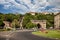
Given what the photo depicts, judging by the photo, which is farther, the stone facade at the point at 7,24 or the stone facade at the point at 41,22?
the stone facade at the point at 41,22

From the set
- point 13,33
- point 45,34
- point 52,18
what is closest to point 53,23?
point 52,18

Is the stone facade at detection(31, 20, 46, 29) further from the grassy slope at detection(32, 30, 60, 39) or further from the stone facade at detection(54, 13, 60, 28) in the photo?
the stone facade at detection(54, 13, 60, 28)

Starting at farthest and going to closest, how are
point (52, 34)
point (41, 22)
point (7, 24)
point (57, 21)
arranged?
point (52, 34) → point (41, 22) → point (57, 21) → point (7, 24)

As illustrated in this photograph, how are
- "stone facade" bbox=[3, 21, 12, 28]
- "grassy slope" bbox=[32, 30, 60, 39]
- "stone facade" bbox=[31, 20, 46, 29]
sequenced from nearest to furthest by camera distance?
"stone facade" bbox=[3, 21, 12, 28] < "stone facade" bbox=[31, 20, 46, 29] < "grassy slope" bbox=[32, 30, 60, 39]

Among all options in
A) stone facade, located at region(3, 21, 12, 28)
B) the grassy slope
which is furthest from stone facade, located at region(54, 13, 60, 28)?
stone facade, located at region(3, 21, 12, 28)

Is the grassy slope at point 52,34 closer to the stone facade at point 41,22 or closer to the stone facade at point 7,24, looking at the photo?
the stone facade at point 41,22

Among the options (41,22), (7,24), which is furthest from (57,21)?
(7,24)

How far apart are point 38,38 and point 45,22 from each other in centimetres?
89

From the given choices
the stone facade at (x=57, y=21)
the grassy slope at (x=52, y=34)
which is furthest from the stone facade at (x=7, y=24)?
the stone facade at (x=57, y=21)

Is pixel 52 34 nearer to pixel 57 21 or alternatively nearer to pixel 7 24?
pixel 57 21

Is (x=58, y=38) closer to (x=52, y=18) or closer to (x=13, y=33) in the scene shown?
(x=52, y=18)

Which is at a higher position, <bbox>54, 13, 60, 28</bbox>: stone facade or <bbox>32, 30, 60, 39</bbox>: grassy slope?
<bbox>54, 13, 60, 28</bbox>: stone facade

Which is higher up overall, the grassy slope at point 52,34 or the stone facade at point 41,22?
the stone facade at point 41,22

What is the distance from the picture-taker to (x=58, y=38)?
16828mm
